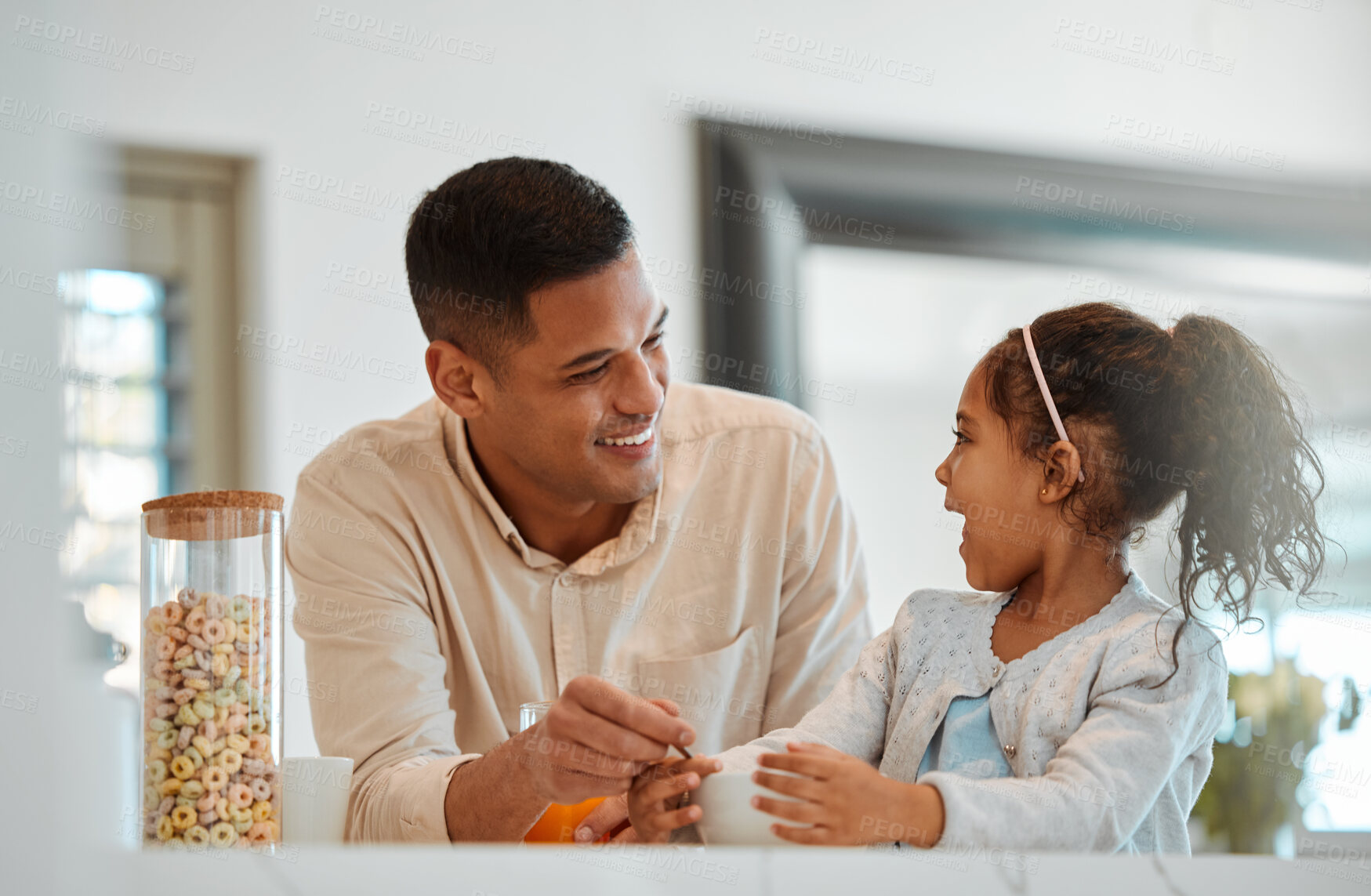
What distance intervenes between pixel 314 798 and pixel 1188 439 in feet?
2.55

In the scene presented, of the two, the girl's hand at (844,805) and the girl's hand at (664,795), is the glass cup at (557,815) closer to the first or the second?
the girl's hand at (664,795)

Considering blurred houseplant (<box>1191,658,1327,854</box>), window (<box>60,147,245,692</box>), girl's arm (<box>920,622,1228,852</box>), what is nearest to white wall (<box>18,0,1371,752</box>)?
window (<box>60,147,245,692</box>)

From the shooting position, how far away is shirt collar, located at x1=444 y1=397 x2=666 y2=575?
1560 millimetres

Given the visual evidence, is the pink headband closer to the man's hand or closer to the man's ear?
the man's hand

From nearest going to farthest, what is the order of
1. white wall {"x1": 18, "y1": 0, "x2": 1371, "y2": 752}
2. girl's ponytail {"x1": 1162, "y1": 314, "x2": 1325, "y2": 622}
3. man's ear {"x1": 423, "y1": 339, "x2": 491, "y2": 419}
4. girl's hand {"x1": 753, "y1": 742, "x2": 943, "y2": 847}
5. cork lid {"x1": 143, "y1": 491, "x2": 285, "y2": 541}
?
girl's hand {"x1": 753, "y1": 742, "x2": 943, "y2": 847} → cork lid {"x1": 143, "y1": 491, "x2": 285, "y2": 541} → girl's ponytail {"x1": 1162, "y1": 314, "x2": 1325, "y2": 622} → man's ear {"x1": 423, "y1": 339, "x2": 491, "y2": 419} → white wall {"x1": 18, "y1": 0, "x2": 1371, "y2": 752}

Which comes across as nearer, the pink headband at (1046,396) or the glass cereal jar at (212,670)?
the glass cereal jar at (212,670)

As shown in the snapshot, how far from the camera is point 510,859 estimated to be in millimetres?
622

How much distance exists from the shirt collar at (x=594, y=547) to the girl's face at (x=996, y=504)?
557 millimetres

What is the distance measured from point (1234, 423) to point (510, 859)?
75 centimetres

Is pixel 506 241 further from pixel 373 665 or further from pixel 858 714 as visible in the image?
pixel 858 714

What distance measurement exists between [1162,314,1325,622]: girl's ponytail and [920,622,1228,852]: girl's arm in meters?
0.13

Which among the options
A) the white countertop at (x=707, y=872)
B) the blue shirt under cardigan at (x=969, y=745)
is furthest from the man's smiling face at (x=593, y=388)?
the white countertop at (x=707, y=872)

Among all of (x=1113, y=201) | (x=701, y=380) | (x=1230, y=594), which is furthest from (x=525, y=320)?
(x=1113, y=201)

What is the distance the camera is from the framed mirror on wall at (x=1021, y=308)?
2736 mm
